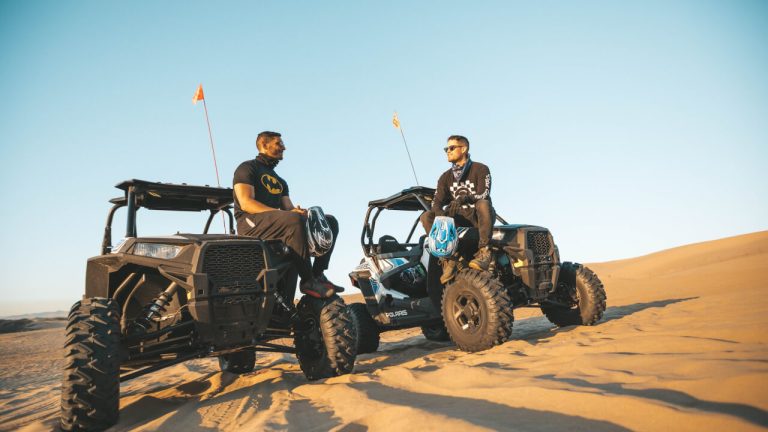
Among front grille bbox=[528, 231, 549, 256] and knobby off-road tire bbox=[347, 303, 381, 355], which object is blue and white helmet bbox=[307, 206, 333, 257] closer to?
knobby off-road tire bbox=[347, 303, 381, 355]

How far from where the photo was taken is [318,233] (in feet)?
14.0

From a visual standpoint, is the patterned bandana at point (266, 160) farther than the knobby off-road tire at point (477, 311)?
Yes

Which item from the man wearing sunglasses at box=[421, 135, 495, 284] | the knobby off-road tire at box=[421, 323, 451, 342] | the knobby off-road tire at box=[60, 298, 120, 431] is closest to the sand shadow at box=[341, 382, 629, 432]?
the knobby off-road tire at box=[60, 298, 120, 431]

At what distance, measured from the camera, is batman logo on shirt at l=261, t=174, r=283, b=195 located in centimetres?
470

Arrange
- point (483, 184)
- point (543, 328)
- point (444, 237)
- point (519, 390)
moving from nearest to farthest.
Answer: point (519, 390) < point (444, 237) < point (483, 184) < point (543, 328)

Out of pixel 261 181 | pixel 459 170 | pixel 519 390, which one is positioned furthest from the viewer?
pixel 459 170

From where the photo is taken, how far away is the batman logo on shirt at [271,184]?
470cm

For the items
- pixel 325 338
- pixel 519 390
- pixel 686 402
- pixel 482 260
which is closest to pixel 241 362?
pixel 325 338

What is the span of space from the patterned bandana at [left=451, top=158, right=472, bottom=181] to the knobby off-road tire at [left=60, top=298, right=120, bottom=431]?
431cm

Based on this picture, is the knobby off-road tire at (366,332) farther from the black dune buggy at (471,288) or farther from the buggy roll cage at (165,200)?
the buggy roll cage at (165,200)

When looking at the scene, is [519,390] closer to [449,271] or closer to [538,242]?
[449,271]

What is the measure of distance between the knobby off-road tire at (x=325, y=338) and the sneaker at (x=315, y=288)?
0.06 metres

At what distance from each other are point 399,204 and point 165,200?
366 centimetres

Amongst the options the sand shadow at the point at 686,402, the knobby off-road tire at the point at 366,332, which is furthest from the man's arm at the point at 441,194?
the sand shadow at the point at 686,402
